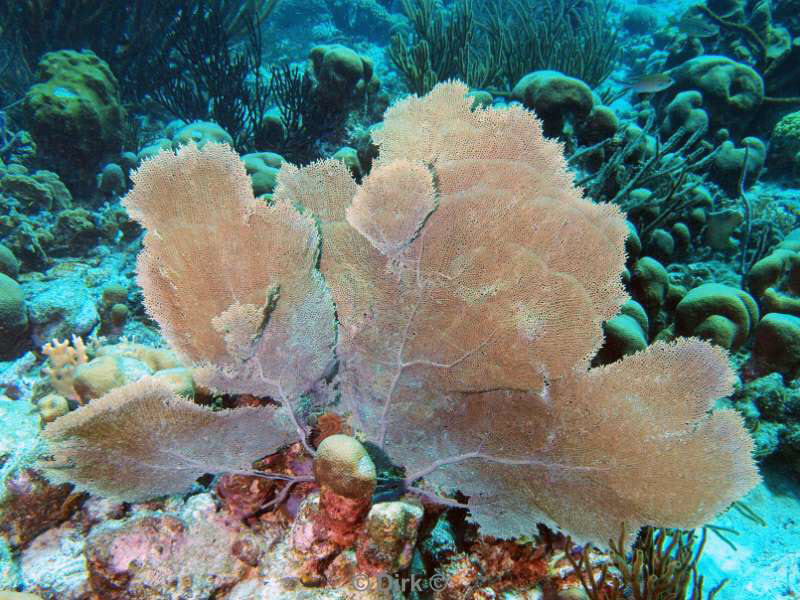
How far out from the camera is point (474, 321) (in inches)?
80.7

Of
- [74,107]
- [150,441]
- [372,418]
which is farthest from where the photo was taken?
[74,107]

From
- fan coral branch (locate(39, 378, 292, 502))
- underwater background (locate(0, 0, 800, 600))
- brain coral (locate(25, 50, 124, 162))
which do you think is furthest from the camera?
Result: brain coral (locate(25, 50, 124, 162))

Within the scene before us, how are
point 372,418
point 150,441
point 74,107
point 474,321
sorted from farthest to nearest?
1. point 74,107
2. point 372,418
3. point 474,321
4. point 150,441

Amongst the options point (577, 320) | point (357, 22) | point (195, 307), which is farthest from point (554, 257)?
point (357, 22)

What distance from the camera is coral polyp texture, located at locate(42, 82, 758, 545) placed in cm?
194

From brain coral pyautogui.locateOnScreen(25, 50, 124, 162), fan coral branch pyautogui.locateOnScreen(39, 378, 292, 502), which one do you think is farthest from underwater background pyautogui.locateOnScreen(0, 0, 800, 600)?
brain coral pyautogui.locateOnScreen(25, 50, 124, 162)

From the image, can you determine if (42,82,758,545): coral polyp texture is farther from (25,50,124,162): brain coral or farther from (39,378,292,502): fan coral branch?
(25,50,124,162): brain coral

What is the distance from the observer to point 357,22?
1856cm

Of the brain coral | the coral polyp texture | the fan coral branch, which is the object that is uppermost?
the brain coral

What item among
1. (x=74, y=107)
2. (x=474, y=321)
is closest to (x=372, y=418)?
(x=474, y=321)

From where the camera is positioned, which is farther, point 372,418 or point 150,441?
point 372,418

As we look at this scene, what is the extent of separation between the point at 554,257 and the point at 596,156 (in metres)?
4.27

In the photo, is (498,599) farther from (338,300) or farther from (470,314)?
(338,300)

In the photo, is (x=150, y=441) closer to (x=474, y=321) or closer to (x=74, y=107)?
(x=474, y=321)
